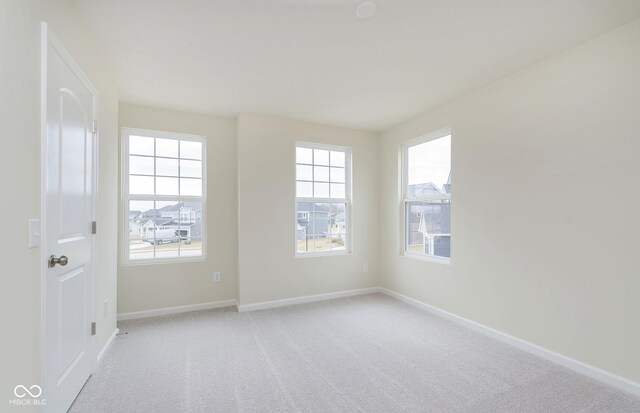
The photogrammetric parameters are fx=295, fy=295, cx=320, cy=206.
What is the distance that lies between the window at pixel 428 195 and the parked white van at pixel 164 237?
3061mm

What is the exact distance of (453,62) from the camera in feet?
8.31

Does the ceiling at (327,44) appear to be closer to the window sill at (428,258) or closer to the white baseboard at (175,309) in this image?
the window sill at (428,258)

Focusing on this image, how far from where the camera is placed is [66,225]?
181 centimetres

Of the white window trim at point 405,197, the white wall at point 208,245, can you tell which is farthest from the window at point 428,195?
the white wall at point 208,245

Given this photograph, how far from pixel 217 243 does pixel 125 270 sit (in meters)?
1.04

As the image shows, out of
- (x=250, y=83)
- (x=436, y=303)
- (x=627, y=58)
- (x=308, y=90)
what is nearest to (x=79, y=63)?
(x=250, y=83)

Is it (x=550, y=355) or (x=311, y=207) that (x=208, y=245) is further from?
(x=550, y=355)

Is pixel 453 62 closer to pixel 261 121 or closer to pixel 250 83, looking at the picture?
pixel 250 83

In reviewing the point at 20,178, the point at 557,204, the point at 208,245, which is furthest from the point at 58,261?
the point at 557,204

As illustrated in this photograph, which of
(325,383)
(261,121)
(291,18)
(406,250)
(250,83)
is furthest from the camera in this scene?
(406,250)

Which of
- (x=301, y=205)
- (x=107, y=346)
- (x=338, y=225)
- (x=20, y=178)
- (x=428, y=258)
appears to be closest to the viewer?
(x=20, y=178)

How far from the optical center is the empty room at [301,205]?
172cm

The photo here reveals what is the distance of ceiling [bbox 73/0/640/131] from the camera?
1.90m

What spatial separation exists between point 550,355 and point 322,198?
2.96 meters
